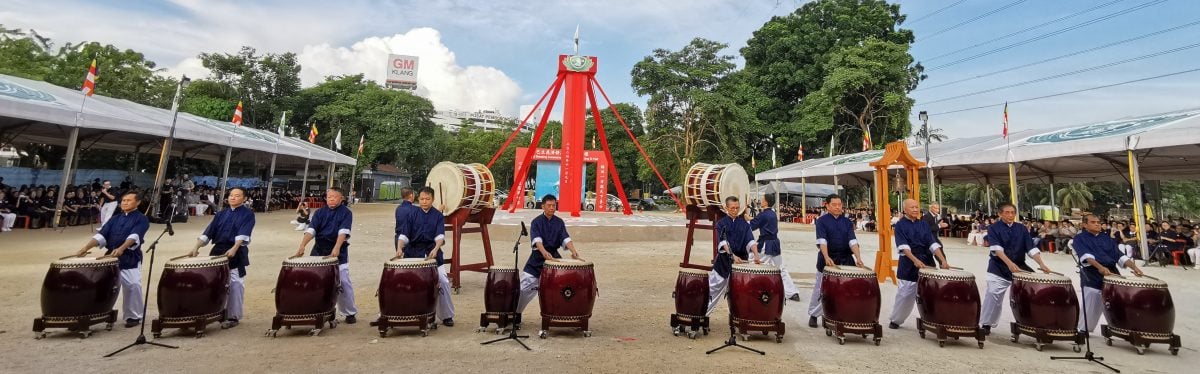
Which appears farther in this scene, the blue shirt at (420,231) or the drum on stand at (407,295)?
the blue shirt at (420,231)

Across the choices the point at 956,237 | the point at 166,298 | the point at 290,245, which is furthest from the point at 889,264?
the point at 956,237

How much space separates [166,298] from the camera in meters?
4.18

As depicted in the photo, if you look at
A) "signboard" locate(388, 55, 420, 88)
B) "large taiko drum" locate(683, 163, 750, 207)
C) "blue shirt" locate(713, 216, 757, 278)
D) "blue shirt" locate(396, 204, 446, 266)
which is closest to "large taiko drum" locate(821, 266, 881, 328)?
"blue shirt" locate(713, 216, 757, 278)

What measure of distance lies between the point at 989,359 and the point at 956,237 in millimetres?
17853

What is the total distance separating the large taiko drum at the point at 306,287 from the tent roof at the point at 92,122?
11367 millimetres

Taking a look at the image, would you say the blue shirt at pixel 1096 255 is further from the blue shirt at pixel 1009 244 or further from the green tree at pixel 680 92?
the green tree at pixel 680 92

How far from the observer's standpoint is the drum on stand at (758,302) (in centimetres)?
450

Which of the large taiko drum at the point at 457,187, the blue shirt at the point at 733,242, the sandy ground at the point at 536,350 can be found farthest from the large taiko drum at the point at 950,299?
the large taiko drum at the point at 457,187

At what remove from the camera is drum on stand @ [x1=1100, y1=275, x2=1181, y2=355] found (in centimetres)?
→ 436

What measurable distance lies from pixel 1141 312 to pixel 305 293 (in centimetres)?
702

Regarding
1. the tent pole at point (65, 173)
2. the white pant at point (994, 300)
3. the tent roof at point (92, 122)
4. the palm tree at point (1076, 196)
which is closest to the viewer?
the white pant at point (994, 300)

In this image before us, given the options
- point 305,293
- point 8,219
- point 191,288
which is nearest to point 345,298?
point 305,293

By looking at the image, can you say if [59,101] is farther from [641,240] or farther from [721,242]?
[721,242]

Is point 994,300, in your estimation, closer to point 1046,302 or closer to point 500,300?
point 1046,302
